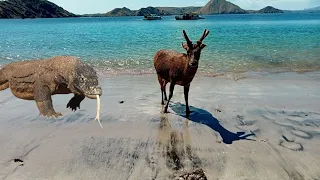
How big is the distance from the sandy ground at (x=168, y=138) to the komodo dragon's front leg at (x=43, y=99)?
1999mm

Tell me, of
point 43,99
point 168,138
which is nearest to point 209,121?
point 168,138

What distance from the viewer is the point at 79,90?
470cm

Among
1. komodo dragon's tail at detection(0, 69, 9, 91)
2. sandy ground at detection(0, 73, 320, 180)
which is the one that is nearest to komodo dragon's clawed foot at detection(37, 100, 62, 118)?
komodo dragon's tail at detection(0, 69, 9, 91)

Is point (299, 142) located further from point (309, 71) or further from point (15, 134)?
point (309, 71)

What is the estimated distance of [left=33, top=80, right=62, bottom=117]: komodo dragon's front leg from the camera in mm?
4695

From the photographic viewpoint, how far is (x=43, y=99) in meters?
4.73

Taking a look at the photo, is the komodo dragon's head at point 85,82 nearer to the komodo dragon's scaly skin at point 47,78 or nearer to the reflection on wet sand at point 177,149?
the komodo dragon's scaly skin at point 47,78

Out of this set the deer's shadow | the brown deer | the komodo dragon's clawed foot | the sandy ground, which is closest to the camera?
the komodo dragon's clawed foot

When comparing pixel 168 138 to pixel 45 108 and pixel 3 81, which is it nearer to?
pixel 45 108

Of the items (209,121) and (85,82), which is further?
(209,121)

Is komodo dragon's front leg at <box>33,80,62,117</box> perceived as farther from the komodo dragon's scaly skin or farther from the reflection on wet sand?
the reflection on wet sand

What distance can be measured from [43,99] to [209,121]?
555 centimetres

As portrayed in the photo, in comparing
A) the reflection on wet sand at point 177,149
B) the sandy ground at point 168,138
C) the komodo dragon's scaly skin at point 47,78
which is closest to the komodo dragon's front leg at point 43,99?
the komodo dragon's scaly skin at point 47,78

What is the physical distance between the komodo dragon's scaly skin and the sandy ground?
204 cm
